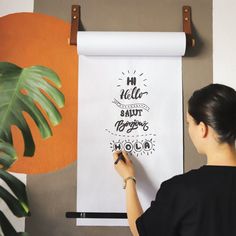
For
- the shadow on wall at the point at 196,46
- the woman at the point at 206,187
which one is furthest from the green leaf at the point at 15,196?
the shadow on wall at the point at 196,46

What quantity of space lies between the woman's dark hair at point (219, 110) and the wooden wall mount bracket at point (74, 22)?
19.1 inches

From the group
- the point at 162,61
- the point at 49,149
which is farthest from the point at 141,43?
the point at 49,149

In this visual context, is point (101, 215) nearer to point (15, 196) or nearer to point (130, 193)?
point (130, 193)

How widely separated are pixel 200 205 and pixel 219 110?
0.73 feet

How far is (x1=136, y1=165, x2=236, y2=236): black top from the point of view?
2.20 feet

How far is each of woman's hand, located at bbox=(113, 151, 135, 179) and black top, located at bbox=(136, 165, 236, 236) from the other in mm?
240

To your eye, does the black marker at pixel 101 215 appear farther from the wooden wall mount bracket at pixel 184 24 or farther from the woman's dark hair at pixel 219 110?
the wooden wall mount bracket at pixel 184 24

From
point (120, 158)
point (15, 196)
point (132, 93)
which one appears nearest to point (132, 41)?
point (132, 93)

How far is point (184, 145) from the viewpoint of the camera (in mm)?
1012

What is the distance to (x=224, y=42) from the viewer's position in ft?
3.42

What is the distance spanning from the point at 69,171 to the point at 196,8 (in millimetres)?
711

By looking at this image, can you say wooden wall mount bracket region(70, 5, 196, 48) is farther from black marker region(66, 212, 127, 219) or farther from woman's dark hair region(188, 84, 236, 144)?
black marker region(66, 212, 127, 219)

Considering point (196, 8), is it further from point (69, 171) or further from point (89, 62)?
point (69, 171)

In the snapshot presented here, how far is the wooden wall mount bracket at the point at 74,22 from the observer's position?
101 cm
